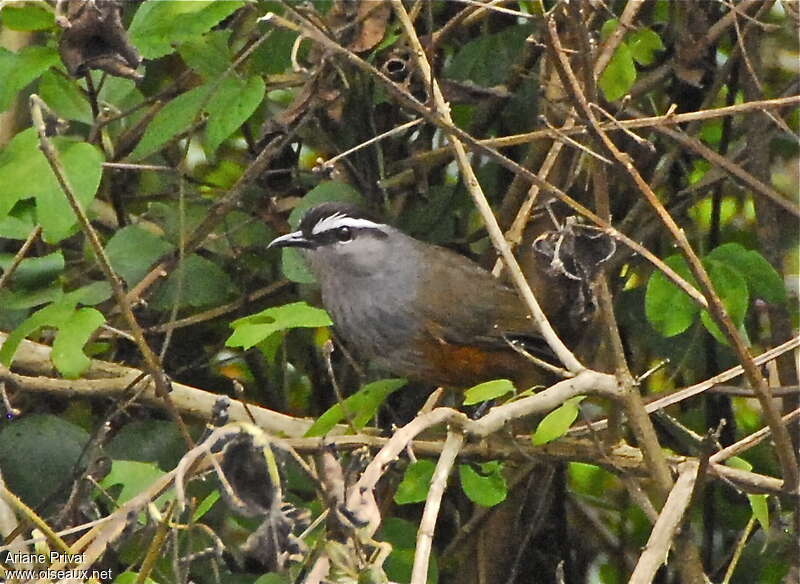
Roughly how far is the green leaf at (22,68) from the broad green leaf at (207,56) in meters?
0.36

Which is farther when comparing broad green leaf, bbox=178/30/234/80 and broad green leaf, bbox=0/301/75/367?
broad green leaf, bbox=178/30/234/80

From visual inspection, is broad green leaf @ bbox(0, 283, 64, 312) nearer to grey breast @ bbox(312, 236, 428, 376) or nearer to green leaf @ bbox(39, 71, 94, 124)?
green leaf @ bbox(39, 71, 94, 124)

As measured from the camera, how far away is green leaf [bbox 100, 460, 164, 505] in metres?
2.63

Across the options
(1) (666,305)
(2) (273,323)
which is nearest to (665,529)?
(1) (666,305)

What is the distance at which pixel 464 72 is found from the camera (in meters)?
3.70

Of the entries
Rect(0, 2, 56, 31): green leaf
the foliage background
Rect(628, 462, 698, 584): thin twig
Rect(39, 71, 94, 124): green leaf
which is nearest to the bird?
the foliage background

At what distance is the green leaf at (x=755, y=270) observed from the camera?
3084 mm

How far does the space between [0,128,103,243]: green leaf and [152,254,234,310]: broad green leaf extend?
0.57m

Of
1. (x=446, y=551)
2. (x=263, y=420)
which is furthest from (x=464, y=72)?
(x=446, y=551)

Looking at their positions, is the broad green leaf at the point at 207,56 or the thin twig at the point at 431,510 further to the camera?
the broad green leaf at the point at 207,56

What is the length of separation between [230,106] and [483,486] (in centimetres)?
116

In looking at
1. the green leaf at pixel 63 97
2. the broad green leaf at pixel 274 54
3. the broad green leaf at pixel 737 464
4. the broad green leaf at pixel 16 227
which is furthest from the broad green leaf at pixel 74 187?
the broad green leaf at pixel 737 464

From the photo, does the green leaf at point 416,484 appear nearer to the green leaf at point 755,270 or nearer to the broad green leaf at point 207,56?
the green leaf at point 755,270

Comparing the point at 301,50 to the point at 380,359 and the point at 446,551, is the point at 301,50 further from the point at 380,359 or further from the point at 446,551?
the point at 446,551
